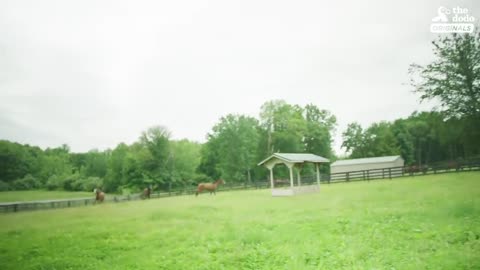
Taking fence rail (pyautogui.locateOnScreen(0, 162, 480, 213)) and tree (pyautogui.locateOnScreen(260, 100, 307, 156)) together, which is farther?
tree (pyautogui.locateOnScreen(260, 100, 307, 156))

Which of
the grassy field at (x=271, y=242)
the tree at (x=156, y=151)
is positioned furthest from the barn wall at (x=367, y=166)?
the grassy field at (x=271, y=242)

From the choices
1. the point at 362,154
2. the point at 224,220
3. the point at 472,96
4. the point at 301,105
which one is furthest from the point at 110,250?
the point at 362,154

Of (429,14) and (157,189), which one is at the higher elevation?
(429,14)

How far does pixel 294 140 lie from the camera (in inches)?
1781

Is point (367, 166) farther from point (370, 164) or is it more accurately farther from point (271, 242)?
point (271, 242)

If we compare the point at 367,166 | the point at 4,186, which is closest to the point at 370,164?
the point at 367,166

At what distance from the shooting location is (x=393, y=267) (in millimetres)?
5062

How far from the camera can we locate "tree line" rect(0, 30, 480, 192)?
14562mm

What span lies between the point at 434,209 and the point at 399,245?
3.79 metres

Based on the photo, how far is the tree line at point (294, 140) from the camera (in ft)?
47.8

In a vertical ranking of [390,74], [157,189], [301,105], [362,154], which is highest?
[301,105]

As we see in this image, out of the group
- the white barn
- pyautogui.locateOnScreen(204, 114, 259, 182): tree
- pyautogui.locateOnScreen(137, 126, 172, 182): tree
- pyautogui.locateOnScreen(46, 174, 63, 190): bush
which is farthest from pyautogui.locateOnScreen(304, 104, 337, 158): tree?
pyautogui.locateOnScreen(46, 174, 63, 190): bush

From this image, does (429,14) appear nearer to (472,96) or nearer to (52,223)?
(472,96)

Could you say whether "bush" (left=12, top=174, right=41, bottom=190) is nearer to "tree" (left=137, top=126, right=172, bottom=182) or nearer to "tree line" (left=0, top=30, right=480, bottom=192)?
"tree line" (left=0, top=30, right=480, bottom=192)
